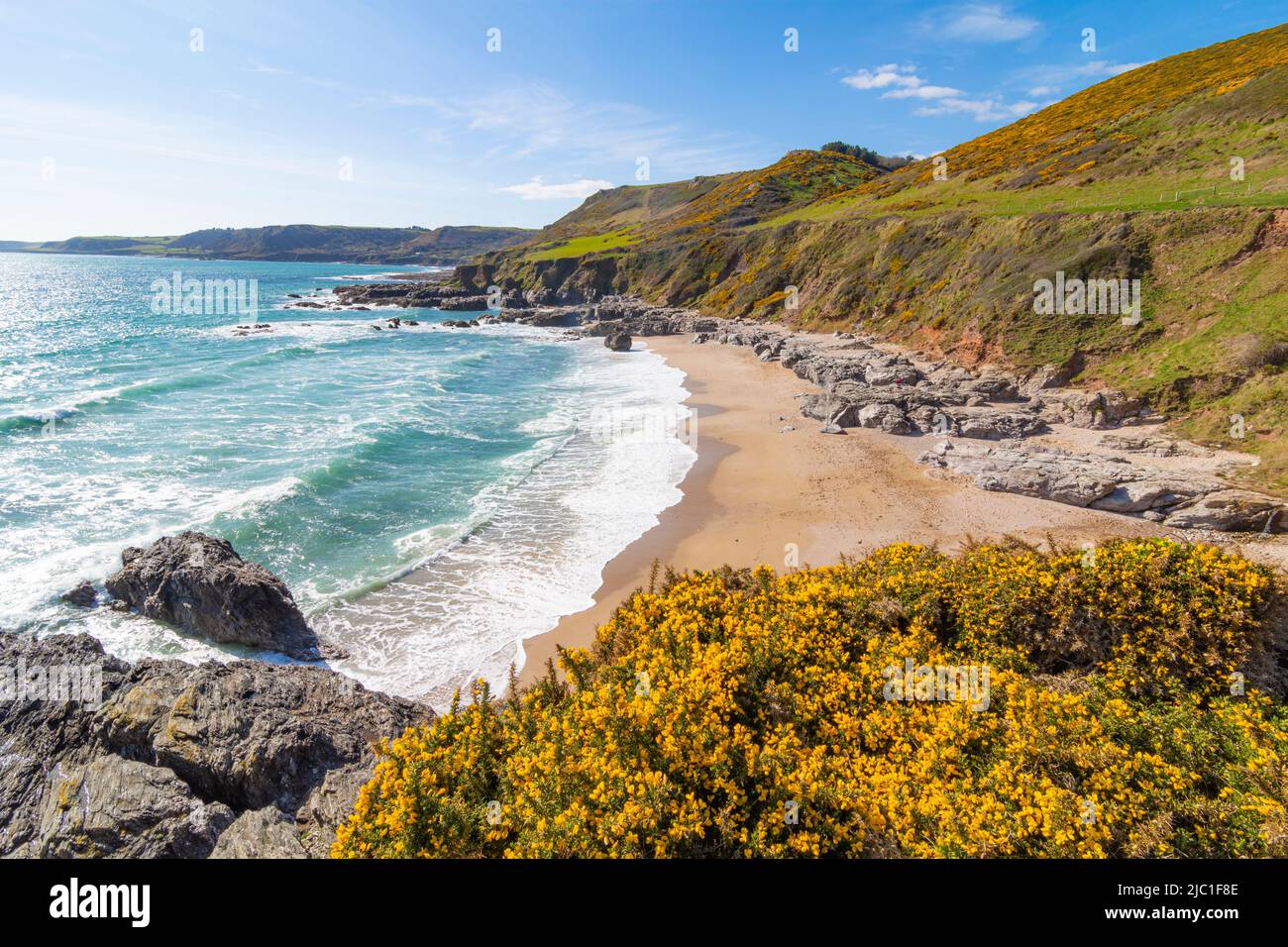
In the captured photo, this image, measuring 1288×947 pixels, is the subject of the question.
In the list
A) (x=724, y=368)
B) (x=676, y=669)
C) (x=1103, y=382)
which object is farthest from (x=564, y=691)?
(x=724, y=368)

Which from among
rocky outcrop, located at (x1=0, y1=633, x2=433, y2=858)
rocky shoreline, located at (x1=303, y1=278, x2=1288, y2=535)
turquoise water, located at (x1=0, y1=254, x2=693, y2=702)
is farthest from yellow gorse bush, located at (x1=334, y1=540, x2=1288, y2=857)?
rocky shoreline, located at (x1=303, y1=278, x2=1288, y2=535)

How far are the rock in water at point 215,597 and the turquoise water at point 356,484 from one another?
600 millimetres

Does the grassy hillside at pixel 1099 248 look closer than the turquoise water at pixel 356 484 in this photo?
No

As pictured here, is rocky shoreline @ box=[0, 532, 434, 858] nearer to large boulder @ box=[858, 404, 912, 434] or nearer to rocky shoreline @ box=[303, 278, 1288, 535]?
rocky shoreline @ box=[303, 278, 1288, 535]

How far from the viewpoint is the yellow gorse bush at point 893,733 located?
5.74 meters

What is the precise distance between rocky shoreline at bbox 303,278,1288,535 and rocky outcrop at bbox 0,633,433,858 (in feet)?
74.1

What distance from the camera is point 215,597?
14.7 m

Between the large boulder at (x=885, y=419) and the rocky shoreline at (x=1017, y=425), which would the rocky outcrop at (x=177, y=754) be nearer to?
the rocky shoreline at (x=1017, y=425)

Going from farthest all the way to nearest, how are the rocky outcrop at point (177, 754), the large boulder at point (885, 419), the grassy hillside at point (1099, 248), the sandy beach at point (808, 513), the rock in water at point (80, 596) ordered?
the large boulder at point (885, 419), the grassy hillside at point (1099, 248), the sandy beach at point (808, 513), the rock in water at point (80, 596), the rocky outcrop at point (177, 754)

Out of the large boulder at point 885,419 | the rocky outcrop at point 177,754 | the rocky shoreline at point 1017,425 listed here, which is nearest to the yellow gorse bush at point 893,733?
the rocky outcrop at point 177,754
